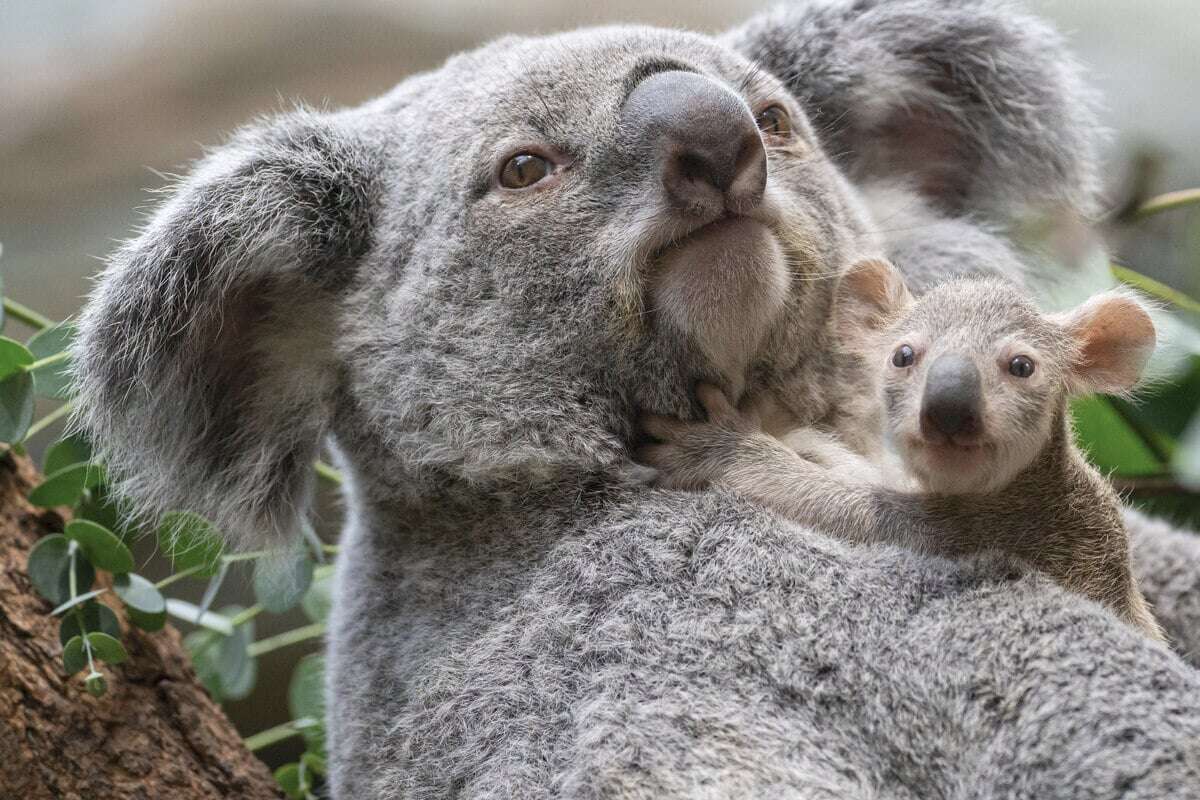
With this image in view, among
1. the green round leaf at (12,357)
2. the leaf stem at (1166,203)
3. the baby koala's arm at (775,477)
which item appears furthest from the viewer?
the leaf stem at (1166,203)

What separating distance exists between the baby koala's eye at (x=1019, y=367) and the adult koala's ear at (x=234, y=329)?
3.83 feet

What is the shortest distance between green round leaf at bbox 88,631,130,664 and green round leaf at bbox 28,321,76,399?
0.48 m

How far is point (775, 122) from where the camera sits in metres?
2.31

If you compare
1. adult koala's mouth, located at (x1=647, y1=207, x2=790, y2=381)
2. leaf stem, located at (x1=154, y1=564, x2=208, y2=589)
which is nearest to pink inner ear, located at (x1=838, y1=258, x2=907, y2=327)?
adult koala's mouth, located at (x1=647, y1=207, x2=790, y2=381)

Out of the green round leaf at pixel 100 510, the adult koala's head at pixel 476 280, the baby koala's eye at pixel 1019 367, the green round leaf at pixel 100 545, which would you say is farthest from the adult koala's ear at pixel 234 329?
the baby koala's eye at pixel 1019 367

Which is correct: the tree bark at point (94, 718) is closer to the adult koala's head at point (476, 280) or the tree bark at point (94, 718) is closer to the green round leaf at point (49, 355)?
the green round leaf at point (49, 355)

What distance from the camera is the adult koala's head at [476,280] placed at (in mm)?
2008

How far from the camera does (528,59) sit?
229cm

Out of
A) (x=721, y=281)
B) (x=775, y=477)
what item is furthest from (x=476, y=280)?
(x=775, y=477)

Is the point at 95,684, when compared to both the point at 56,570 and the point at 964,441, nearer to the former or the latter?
the point at 56,570

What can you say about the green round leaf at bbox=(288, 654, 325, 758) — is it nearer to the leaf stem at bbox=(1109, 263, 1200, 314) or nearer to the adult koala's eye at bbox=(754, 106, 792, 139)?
the adult koala's eye at bbox=(754, 106, 792, 139)

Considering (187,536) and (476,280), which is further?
(187,536)

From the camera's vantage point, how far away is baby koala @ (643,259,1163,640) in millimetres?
1779

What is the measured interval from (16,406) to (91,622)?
1.42ft
